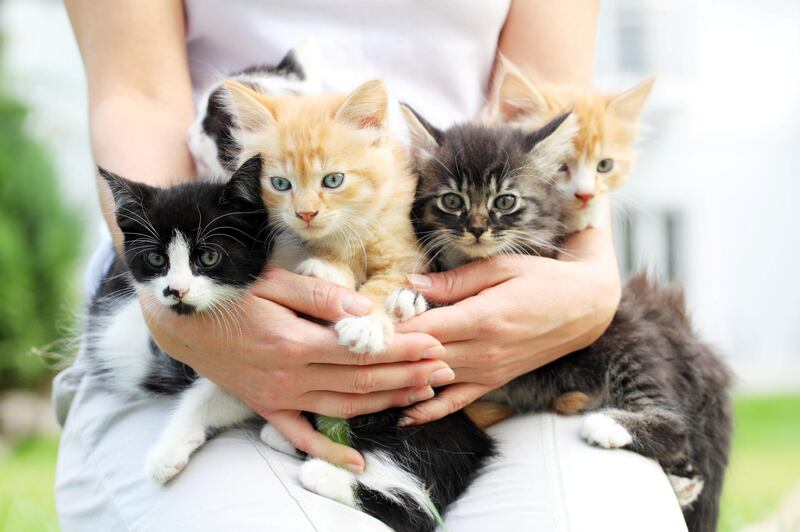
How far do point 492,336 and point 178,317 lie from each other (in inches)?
24.6

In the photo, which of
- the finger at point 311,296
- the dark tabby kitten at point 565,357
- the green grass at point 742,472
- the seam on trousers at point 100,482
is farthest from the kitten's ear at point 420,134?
the green grass at point 742,472

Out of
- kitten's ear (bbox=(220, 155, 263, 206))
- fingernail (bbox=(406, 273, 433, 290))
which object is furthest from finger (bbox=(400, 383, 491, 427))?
kitten's ear (bbox=(220, 155, 263, 206))

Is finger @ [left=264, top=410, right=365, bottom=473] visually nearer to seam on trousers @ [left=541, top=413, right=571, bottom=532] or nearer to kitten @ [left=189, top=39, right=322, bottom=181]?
seam on trousers @ [left=541, top=413, right=571, bottom=532]

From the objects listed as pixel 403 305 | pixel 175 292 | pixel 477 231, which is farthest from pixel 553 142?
pixel 175 292

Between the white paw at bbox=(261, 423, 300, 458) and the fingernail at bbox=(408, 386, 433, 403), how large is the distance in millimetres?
251

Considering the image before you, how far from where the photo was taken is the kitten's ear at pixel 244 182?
4.86 ft

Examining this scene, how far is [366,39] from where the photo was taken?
194 cm

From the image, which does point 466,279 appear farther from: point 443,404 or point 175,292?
point 175,292

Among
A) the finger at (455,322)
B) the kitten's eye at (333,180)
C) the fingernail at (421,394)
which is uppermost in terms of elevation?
the kitten's eye at (333,180)

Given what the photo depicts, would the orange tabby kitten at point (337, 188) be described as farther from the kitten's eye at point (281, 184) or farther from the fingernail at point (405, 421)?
the fingernail at point (405, 421)

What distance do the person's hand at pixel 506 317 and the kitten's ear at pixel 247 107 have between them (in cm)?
47

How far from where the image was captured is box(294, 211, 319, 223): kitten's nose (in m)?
1.51

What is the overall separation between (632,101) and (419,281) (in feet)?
2.90

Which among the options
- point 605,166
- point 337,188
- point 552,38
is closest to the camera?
point 337,188
